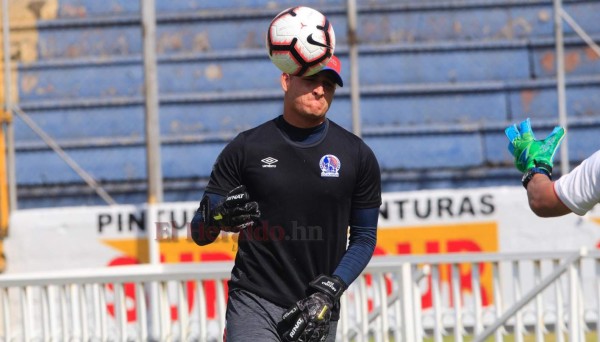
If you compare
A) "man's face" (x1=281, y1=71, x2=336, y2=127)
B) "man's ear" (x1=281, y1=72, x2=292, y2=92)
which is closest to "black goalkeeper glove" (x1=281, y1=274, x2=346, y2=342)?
"man's face" (x1=281, y1=71, x2=336, y2=127)

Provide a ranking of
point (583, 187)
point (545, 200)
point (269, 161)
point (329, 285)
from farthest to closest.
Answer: point (269, 161), point (329, 285), point (545, 200), point (583, 187)

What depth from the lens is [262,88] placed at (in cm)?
1591

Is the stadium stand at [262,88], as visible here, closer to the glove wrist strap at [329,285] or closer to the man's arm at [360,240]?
the man's arm at [360,240]

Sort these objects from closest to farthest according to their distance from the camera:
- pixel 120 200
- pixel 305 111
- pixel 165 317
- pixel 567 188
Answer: pixel 567 188
pixel 305 111
pixel 165 317
pixel 120 200

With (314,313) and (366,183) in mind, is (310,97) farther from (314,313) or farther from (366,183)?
(314,313)

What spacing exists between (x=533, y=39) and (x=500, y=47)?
463 mm

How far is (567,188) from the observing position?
15.6 feet

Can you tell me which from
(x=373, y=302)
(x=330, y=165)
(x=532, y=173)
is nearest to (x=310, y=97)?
(x=330, y=165)

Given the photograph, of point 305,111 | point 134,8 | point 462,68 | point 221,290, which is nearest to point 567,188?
point 305,111

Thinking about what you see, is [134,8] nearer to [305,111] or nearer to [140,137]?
[140,137]

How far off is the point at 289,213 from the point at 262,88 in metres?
10.2

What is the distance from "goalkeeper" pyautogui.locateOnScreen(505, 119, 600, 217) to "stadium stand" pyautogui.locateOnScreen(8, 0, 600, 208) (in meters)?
10.0

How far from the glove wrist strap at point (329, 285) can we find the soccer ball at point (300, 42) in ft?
3.36

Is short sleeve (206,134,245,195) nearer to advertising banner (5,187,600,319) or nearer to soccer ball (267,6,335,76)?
soccer ball (267,6,335,76)
